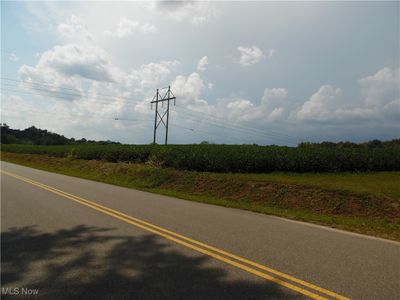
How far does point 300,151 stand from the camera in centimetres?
2312

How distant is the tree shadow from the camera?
4164 mm

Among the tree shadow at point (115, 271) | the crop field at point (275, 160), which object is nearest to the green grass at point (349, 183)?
the crop field at point (275, 160)

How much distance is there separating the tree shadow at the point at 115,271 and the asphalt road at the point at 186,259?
1 cm

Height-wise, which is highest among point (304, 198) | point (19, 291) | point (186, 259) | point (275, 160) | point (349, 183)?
point (275, 160)

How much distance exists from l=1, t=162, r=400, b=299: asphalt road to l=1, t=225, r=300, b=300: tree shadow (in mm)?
14

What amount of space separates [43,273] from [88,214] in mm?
4533

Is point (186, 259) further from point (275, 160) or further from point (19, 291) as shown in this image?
point (275, 160)

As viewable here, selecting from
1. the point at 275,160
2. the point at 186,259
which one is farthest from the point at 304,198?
the point at 186,259

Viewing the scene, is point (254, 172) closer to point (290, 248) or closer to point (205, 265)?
point (290, 248)

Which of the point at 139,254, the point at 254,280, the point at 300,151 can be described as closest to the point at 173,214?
the point at 139,254

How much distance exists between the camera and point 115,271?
486cm

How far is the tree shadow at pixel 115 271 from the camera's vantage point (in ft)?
13.7

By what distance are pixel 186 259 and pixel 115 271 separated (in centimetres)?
116

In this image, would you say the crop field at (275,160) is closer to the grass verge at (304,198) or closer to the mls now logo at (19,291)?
the grass verge at (304,198)
